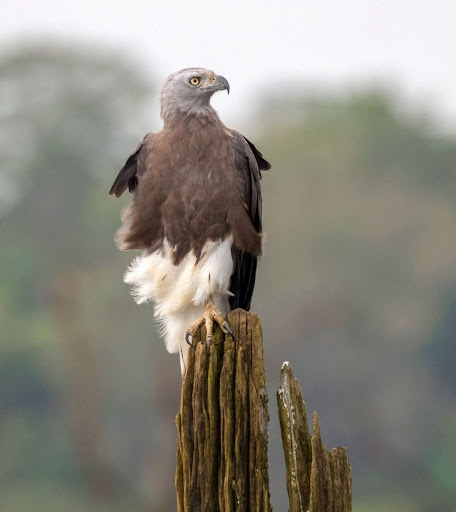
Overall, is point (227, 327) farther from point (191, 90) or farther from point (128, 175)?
point (191, 90)

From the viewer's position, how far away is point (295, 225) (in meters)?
50.1

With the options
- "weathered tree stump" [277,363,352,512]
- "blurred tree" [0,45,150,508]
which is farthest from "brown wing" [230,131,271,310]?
"blurred tree" [0,45,150,508]

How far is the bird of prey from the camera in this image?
903cm

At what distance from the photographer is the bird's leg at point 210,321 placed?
26.7ft

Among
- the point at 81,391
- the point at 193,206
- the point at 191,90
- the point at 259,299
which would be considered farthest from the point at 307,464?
the point at 81,391

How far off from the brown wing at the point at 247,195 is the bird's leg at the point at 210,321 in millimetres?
347

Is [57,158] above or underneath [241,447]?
above

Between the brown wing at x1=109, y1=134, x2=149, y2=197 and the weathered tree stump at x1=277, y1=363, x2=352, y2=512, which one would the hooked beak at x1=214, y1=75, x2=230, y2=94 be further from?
the weathered tree stump at x1=277, y1=363, x2=352, y2=512

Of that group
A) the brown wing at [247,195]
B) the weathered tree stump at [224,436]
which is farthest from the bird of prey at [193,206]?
the weathered tree stump at [224,436]

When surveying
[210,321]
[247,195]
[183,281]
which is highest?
[247,195]

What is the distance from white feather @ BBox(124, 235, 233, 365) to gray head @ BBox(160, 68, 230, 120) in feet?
2.99

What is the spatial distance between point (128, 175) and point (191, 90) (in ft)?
2.34

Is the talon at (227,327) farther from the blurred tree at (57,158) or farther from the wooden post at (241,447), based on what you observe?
the blurred tree at (57,158)

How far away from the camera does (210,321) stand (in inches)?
337
